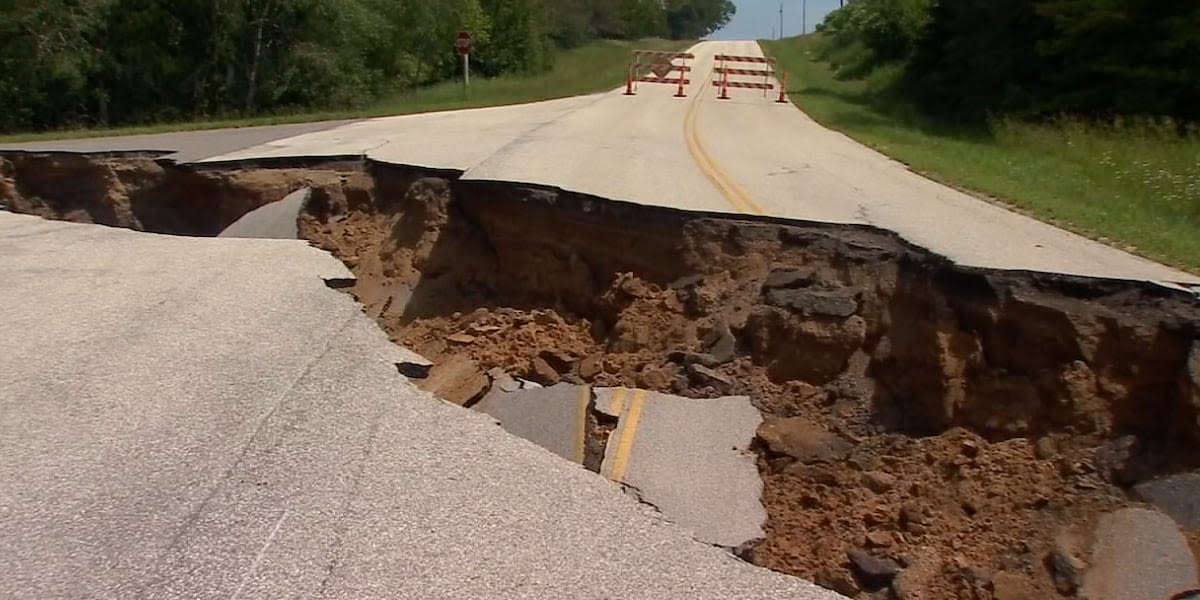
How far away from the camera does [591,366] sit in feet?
27.1

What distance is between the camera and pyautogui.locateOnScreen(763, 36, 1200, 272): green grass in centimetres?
1031

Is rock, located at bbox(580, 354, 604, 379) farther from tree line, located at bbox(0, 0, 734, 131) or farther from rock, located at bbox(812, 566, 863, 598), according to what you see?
tree line, located at bbox(0, 0, 734, 131)

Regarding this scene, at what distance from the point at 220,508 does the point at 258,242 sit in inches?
244

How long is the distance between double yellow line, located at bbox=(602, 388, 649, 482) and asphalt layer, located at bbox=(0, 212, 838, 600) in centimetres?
42

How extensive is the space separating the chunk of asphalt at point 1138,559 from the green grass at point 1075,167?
330 cm

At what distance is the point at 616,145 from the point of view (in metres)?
15.6

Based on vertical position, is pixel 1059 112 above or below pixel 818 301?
above

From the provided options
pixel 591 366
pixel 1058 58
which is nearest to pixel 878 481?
pixel 591 366

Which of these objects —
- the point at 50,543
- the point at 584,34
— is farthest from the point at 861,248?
the point at 584,34

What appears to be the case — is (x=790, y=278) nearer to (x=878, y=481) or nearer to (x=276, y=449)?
(x=878, y=481)

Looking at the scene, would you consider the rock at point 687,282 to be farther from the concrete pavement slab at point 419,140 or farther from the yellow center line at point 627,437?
the concrete pavement slab at point 419,140

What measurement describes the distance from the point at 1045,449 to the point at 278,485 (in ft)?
15.4

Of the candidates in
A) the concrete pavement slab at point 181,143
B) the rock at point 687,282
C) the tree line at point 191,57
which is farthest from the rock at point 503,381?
the tree line at point 191,57

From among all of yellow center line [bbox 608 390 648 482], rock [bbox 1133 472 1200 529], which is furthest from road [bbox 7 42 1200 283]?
yellow center line [bbox 608 390 648 482]
